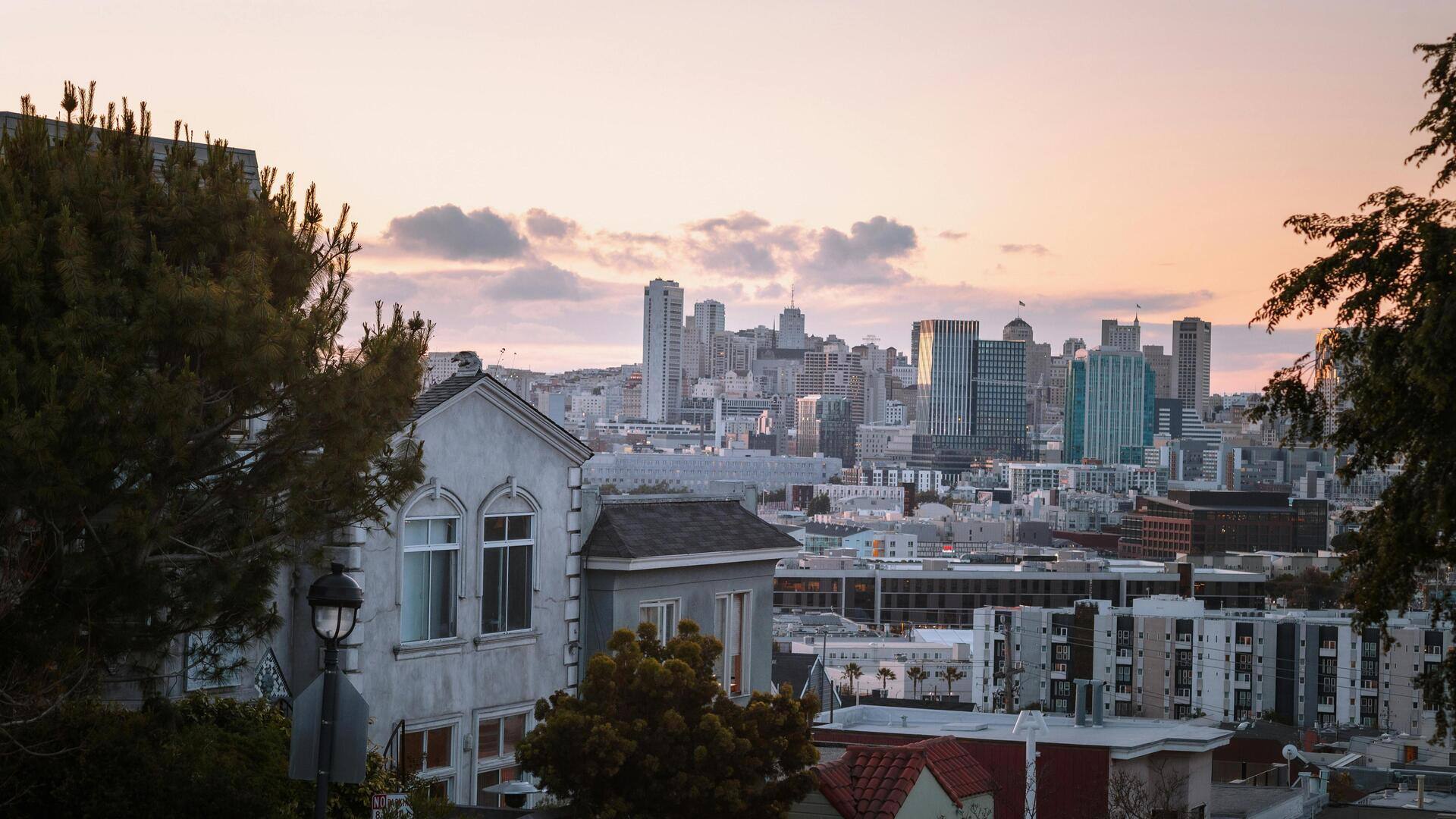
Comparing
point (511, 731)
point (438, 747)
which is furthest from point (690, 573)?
point (438, 747)

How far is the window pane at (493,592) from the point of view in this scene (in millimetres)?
21594

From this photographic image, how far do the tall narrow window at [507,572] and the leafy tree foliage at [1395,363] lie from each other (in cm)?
1059

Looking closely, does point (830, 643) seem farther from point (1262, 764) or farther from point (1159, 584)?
point (1262, 764)

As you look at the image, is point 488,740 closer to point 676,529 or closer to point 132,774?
point 676,529

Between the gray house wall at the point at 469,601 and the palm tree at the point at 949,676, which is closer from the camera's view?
the gray house wall at the point at 469,601

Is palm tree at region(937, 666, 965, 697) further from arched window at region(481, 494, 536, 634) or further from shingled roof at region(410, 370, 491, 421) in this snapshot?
shingled roof at region(410, 370, 491, 421)

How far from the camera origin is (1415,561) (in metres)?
13.2

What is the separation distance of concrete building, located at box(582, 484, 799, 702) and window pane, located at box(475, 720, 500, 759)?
5.96 feet

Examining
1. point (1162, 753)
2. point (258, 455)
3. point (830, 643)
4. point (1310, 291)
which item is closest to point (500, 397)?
point (258, 455)

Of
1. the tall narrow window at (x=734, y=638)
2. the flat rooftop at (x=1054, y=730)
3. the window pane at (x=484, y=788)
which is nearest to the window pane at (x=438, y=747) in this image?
the window pane at (x=484, y=788)

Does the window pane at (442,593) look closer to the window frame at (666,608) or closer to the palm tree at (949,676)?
the window frame at (666,608)

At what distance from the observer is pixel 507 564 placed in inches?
866

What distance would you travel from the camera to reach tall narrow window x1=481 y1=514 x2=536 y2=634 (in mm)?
21641

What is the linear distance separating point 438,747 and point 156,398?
8.94m
